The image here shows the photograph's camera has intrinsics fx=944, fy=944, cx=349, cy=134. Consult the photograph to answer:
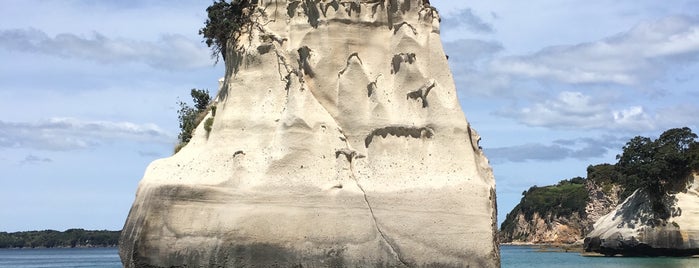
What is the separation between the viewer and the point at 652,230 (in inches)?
2403

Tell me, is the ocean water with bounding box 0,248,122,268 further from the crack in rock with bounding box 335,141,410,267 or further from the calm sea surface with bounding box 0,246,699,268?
the crack in rock with bounding box 335,141,410,267

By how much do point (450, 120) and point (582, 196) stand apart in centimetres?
9746

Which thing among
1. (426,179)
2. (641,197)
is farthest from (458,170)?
(641,197)

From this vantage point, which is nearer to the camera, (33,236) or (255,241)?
(255,241)

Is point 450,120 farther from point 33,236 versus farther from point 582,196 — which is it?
point 33,236

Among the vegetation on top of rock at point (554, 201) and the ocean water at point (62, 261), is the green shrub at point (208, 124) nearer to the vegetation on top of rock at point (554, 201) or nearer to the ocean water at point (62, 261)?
the ocean water at point (62, 261)

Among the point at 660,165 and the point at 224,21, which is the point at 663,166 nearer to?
the point at 660,165

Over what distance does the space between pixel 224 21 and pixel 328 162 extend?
6365 millimetres

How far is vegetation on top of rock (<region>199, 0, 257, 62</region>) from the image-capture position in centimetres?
2988

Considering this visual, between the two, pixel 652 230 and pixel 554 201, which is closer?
pixel 652 230

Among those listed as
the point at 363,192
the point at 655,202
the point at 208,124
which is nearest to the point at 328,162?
the point at 363,192

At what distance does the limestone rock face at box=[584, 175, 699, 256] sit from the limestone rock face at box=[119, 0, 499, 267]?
34.7 metres

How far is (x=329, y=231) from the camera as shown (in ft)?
84.5

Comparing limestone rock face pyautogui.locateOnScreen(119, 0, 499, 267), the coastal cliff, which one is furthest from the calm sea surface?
the coastal cliff
